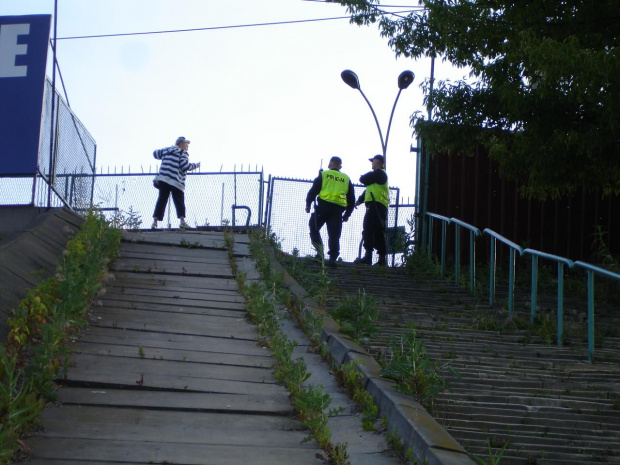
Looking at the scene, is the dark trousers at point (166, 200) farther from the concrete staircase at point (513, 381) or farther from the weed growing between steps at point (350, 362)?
the concrete staircase at point (513, 381)

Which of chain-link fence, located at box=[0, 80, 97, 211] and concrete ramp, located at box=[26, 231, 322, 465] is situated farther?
chain-link fence, located at box=[0, 80, 97, 211]

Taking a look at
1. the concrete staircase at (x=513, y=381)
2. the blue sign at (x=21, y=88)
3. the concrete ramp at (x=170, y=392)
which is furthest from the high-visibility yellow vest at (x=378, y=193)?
the concrete ramp at (x=170, y=392)

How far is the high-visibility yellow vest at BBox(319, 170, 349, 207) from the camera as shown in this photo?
13.4 metres

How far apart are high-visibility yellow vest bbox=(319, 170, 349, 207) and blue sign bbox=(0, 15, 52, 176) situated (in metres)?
3.95

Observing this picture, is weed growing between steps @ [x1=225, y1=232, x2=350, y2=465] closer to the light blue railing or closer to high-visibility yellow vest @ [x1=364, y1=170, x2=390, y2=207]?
the light blue railing

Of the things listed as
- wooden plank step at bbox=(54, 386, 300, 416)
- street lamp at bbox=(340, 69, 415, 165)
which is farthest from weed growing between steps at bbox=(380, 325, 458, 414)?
street lamp at bbox=(340, 69, 415, 165)

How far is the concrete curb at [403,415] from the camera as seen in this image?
443 cm

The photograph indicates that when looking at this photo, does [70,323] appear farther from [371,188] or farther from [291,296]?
[371,188]

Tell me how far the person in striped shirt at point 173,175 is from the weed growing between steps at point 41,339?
5983 mm

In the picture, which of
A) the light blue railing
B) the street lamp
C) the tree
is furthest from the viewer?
the street lamp

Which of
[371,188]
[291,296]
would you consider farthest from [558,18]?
[291,296]

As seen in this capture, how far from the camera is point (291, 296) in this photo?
29.6ft

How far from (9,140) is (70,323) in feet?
20.4

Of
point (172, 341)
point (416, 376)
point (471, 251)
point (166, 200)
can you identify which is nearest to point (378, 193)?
point (471, 251)
